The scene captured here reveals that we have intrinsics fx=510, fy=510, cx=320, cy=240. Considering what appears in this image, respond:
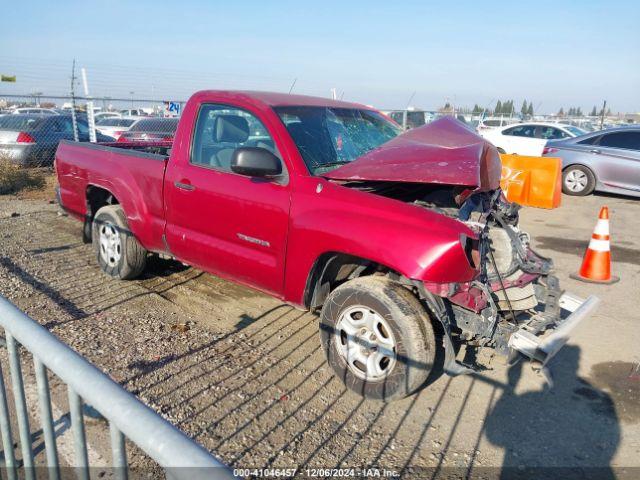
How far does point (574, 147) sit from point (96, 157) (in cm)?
1007

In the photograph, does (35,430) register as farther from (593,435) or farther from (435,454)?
(593,435)

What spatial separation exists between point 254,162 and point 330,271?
95 cm

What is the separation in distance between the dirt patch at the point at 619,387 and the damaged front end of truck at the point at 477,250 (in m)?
0.40

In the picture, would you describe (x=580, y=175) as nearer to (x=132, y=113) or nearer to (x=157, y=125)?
(x=157, y=125)

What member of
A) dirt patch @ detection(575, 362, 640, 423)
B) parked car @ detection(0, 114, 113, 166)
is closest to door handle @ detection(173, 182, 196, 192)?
dirt patch @ detection(575, 362, 640, 423)

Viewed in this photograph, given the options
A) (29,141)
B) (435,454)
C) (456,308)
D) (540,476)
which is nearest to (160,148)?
(456,308)

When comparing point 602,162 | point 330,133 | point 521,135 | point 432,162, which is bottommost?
point 602,162

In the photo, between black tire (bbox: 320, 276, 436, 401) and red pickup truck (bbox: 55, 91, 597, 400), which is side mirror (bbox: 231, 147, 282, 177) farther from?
black tire (bbox: 320, 276, 436, 401)

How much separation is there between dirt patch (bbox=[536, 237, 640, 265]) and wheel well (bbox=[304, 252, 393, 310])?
444 cm

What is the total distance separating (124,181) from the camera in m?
4.85

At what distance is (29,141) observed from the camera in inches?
453

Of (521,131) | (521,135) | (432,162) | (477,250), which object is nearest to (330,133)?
(432,162)

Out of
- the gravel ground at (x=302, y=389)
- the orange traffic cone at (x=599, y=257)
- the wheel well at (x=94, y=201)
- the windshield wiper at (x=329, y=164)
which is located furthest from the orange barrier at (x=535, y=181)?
the wheel well at (x=94, y=201)

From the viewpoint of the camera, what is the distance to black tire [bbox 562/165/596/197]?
11.1 metres
